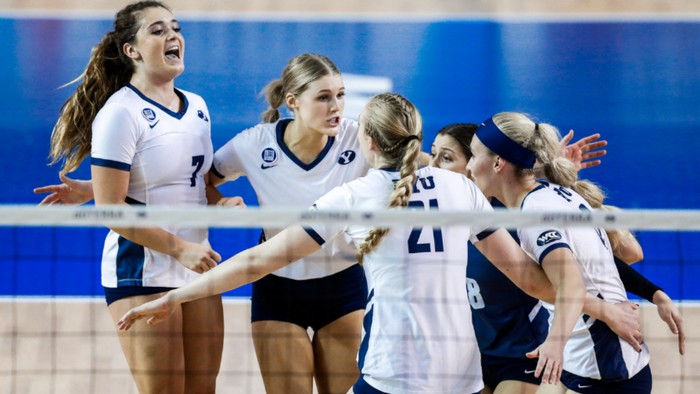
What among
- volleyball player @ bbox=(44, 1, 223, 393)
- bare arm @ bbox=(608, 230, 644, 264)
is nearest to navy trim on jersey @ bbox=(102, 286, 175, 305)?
volleyball player @ bbox=(44, 1, 223, 393)

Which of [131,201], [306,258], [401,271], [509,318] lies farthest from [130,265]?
[509,318]

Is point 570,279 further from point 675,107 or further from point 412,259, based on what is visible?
point 675,107

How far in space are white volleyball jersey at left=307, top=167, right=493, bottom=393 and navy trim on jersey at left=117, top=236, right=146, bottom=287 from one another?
0.92 metres

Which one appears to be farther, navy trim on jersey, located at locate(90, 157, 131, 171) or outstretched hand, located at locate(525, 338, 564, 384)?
navy trim on jersey, located at locate(90, 157, 131, 171)

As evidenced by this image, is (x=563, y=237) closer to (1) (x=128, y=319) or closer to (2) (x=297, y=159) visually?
(2) (x=297, y=159)

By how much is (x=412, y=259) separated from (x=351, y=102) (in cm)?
590

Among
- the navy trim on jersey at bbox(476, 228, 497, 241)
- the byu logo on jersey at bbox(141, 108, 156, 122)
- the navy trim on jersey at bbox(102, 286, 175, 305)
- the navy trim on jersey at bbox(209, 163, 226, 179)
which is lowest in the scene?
the navy trim on jersey at bbox(102, 286, 175, 305)

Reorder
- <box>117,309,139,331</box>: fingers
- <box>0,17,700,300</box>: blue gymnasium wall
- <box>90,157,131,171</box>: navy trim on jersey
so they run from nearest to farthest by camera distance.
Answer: <box>117,309,139,331</box>: fingers, <box>90,157,131,171</box>: navy trim on jersey, <box>0,17,700,300</box>: blue gymnasium wall

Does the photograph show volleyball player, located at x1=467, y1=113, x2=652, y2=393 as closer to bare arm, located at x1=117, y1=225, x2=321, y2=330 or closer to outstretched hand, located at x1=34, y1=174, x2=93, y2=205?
bare arm, located at x1=117, y1=225, x2=321, y2=330

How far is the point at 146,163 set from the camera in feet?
12.4

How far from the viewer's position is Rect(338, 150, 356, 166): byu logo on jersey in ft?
13.2

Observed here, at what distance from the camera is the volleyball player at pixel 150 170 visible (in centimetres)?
371

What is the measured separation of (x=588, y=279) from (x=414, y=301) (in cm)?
81

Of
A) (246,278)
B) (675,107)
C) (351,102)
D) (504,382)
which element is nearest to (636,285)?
(504,382)
